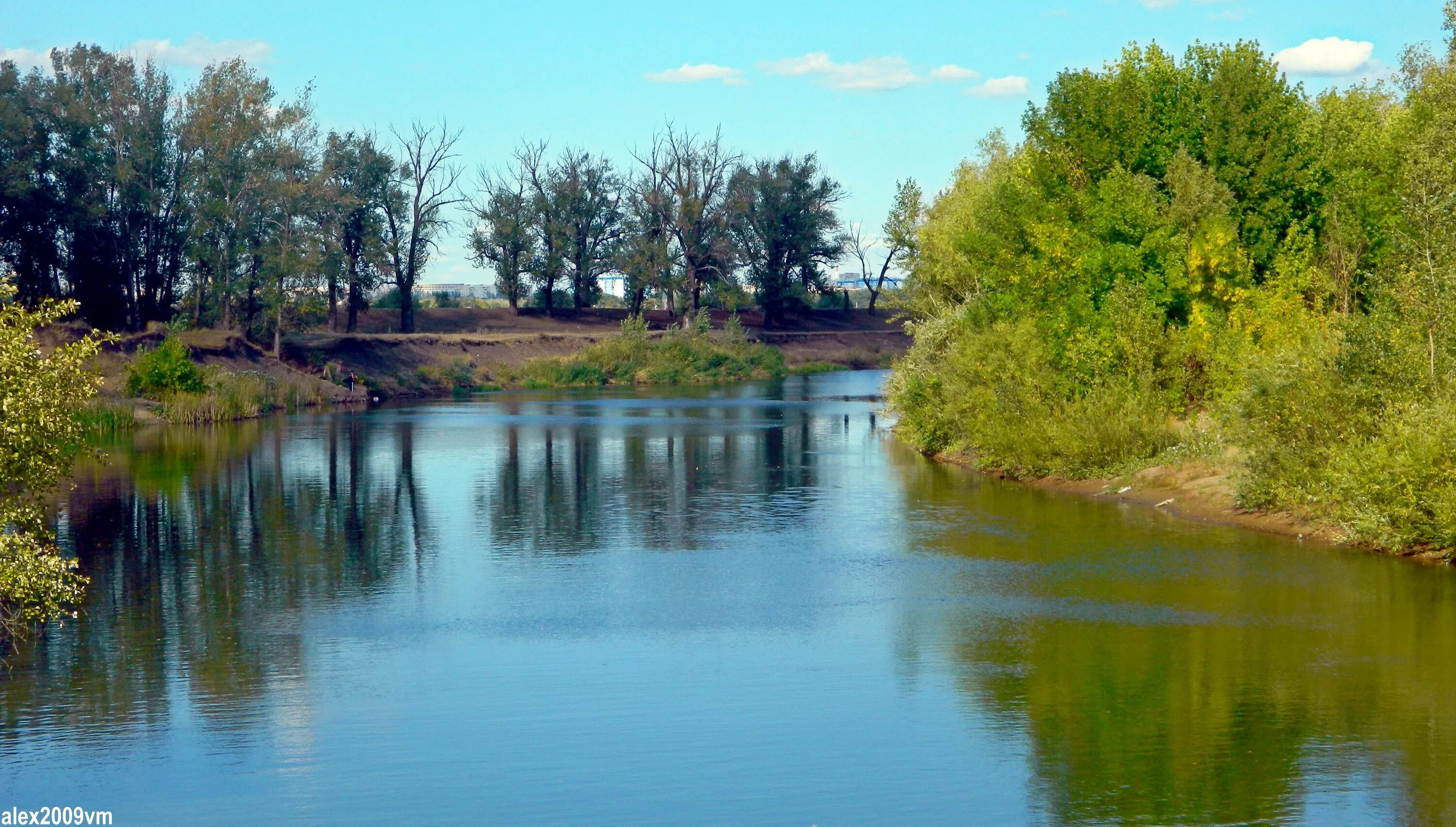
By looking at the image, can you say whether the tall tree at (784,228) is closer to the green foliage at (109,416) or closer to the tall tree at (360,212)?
the tall tree at (360,212)

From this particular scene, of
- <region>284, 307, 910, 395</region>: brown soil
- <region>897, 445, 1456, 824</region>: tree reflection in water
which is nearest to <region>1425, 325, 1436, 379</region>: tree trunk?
<region>897, 445, 1456, 824</region>: tree reflection in water

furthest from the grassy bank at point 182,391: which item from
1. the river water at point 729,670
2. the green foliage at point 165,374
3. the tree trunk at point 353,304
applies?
the tree trunk at point 353,304

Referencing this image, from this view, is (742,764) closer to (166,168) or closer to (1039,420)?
(1039,420)

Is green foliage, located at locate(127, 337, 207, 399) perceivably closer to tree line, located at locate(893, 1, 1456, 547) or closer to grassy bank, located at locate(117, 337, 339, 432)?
grassy bank, located at locate(117, 337, 339, 432)

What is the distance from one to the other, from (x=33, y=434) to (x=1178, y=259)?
84.4 feet

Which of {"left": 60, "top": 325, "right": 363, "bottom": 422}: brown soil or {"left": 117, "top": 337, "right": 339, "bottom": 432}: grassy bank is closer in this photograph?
{"left": 117, "top": 337, "right": 339, "bottom": 432}: grassy bank

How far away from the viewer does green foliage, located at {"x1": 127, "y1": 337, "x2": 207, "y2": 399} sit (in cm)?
5259

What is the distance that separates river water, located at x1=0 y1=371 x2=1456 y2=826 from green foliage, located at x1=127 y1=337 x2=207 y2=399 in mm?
25408

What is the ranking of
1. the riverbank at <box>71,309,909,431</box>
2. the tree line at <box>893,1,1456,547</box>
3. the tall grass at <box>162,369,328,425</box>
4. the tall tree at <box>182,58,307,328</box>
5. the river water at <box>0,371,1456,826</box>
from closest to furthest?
the river water at <box>0,371,1456,826</box>, the tree line at <box>893,1,1456,547</box>, the tall grass at <box>162,369,328,425</box>, the riverbank at <box>71,309,909,431</box>, the tall tree at <box>182,58,307,328</box>

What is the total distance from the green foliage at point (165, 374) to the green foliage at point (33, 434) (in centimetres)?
4064

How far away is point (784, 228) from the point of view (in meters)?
106

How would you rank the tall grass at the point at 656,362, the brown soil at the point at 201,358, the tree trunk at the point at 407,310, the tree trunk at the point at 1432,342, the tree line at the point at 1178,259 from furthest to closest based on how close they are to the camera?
the tree trunk at the point at 407,310 < the tall grass at the point at 656,362 < the brown soil at the point at 201,358 < the tree line at the point at 1178,259 < the tree trunk at the point at 1432,342

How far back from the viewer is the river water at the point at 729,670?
37.4 feet

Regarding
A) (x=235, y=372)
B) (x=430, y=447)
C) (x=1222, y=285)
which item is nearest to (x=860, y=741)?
(x=1222, y=285)
